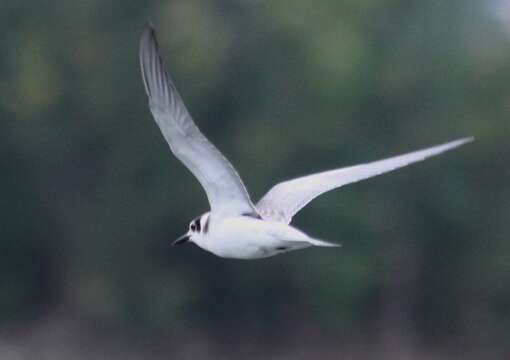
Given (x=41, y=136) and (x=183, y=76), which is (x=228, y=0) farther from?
(x=41, y=136)

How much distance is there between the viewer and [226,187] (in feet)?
13.0

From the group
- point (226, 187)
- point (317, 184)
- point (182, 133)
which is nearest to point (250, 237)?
point (226, 187)

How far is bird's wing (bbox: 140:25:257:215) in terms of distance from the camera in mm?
3648

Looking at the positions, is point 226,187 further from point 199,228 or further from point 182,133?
point 199,228

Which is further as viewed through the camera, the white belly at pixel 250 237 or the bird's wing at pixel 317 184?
the bird's wing at pixel 317 184

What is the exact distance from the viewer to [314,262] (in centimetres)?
1014

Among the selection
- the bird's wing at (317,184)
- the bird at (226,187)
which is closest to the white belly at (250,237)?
the bird at (226,187)

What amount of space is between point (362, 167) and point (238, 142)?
597 cm

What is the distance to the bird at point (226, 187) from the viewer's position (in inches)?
145

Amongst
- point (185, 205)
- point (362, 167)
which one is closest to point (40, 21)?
point (185, 205)

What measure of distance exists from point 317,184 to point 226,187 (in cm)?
61

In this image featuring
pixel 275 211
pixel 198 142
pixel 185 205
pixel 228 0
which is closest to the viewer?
pixel 198 142

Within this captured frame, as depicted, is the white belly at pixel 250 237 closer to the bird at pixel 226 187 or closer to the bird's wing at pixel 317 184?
the bird at pixel 226 187

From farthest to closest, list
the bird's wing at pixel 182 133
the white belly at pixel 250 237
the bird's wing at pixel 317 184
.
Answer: the bird's wing at pixel 317 184
the white belly at pixel 250 237
the bird's wing at pixel 182 133
